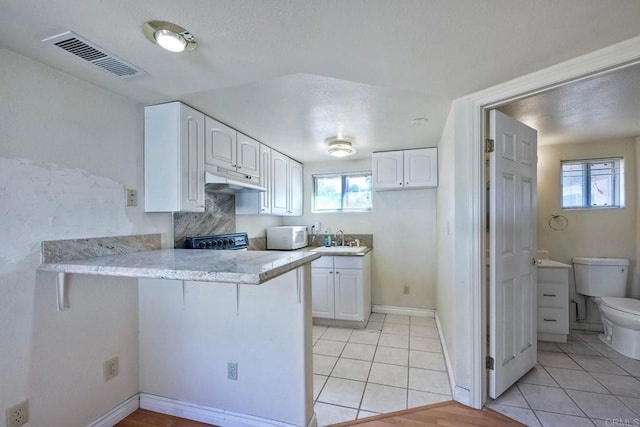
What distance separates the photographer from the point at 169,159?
1877 mm

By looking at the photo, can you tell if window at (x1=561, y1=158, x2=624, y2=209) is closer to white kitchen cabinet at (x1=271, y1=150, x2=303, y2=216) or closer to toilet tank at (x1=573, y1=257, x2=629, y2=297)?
toilet tank at (x1=573, y1=257, x2=629, y2=297)

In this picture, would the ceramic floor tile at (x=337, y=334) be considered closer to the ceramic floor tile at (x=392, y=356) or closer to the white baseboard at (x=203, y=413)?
the ceramic floor tile at (x=392, y=356)

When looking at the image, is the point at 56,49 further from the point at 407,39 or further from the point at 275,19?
the point at 407,39

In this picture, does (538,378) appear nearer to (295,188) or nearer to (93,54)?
(295,188)

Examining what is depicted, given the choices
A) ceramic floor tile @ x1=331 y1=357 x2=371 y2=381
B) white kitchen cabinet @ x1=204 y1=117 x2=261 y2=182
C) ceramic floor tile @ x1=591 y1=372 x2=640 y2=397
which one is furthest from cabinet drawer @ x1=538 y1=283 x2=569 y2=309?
white kitchen cabinet @ x1=204 y1=117 x2=261 y2=182

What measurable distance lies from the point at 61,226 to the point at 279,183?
80.8 inches

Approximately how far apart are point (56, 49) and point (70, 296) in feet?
4.06

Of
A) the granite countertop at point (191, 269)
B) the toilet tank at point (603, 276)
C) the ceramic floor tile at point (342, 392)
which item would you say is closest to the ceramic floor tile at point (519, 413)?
the ceramic floor tile at point (342, 392)

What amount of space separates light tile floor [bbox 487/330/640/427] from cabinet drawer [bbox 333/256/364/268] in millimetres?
1615

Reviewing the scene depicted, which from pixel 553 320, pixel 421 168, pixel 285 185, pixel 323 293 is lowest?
pixel 553 320

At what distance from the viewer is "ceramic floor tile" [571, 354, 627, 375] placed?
2180 mm

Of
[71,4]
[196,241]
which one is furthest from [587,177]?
[71,4]

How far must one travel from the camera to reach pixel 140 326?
74.1 inches

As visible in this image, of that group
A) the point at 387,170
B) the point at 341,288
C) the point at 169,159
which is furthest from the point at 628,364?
the point at 169,159
